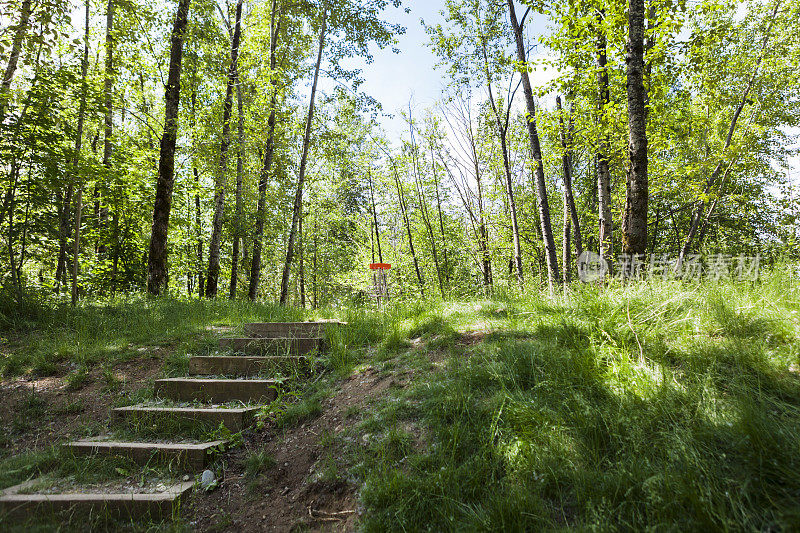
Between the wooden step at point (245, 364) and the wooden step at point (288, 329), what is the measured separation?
2.01 ft

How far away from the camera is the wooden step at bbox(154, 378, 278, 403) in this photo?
163 inches

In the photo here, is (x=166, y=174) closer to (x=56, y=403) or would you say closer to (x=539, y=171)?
(x=56, y=403)

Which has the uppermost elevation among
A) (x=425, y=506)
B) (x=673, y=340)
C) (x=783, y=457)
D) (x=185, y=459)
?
(x=673, y=340)

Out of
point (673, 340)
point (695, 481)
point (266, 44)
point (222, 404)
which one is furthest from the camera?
point (266, 44)

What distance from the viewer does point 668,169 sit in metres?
9.58

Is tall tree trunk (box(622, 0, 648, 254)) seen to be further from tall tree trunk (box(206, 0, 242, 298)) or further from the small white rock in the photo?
tall tree trunk (box(206, 0, 242, 298))

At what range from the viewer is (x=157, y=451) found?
328 centimetres

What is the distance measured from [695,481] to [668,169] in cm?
1034

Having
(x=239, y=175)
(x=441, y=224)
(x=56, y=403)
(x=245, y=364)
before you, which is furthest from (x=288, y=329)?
(x=441, y=224)

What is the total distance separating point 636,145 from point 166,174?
9.60m

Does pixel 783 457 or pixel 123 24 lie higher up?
pixel 123 24

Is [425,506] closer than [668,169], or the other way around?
[425,506]

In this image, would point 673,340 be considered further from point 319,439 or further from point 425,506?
point 319,439

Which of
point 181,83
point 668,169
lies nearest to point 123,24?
point 181,83
